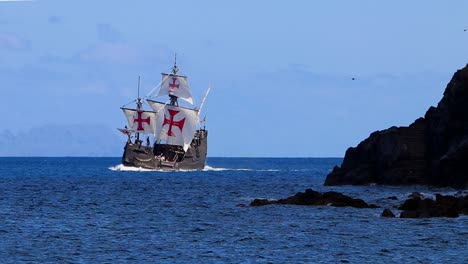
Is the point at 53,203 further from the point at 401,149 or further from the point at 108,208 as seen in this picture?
the point at 401,149

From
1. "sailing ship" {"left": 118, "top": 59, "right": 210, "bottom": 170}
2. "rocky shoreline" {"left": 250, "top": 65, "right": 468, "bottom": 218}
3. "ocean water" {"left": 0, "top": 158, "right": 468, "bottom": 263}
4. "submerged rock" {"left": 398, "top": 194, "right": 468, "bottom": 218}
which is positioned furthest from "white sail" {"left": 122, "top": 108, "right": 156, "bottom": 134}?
"submerged rock" {"left": 398, "top": 194, "right": 468, "bottom": 218}

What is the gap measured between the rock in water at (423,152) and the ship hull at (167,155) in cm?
5346

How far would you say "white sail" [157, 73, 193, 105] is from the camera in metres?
158

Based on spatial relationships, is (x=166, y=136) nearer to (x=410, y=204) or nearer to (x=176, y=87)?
(x=176, y=87)

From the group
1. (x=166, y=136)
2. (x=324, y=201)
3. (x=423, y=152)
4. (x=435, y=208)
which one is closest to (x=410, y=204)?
(x=435, y=208)

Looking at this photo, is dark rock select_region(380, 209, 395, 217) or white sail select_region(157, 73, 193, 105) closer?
dark rock select_region(380, 209, 395, 217)

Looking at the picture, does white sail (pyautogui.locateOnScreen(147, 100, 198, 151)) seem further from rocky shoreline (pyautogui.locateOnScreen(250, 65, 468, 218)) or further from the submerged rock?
the submerged rock

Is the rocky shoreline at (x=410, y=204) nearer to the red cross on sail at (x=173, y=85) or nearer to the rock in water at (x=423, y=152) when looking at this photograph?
the rock in water at (x=423, y=152)

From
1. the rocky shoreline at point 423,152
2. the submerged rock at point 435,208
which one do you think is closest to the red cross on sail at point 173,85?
the rocky shoreline at point 423,152

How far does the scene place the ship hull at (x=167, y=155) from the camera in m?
144

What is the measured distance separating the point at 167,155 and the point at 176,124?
5.44m

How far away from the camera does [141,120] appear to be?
150m

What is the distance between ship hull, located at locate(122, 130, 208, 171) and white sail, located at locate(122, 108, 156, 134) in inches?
114

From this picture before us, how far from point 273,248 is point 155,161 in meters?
106
